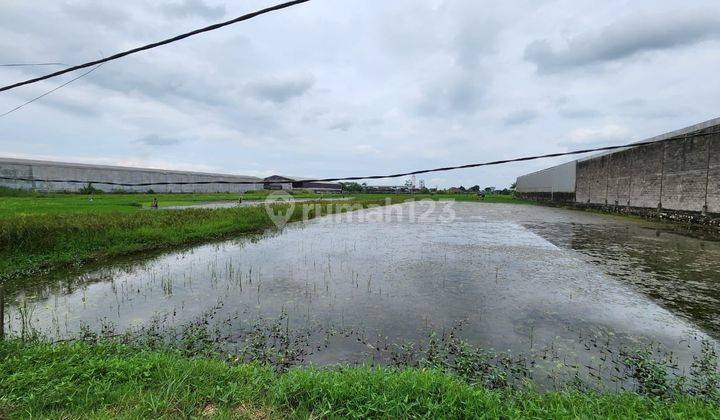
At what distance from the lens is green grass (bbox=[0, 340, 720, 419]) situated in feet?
8.48

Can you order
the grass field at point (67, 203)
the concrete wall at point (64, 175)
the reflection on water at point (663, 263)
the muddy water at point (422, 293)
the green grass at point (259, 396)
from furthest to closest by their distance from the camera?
the concrete wall at point (64, 175) < the grass field at point (67, 203) < the reflection on water at point (663, 263) < the muddy water at point (422, 293) < the green grass at point (259, 396)

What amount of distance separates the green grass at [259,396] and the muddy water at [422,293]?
1147 mm

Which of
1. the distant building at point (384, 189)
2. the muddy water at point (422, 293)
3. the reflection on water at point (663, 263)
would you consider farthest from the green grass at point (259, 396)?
the distant building at point (384, 189)

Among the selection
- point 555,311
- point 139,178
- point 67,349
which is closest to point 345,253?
point 555,311

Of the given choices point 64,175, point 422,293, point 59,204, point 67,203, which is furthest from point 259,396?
point 64,175

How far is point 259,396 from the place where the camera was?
9.18 ft

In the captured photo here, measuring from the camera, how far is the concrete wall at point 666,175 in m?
14.4

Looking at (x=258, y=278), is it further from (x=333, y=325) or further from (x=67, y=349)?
(x=67, y=349)

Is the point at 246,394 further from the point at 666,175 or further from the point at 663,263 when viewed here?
the point at 666,175

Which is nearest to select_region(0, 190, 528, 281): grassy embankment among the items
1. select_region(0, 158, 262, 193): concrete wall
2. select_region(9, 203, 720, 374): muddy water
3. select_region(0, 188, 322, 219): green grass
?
select_region(9, 203, 720, 374): muddy water

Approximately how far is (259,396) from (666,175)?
22845 mm

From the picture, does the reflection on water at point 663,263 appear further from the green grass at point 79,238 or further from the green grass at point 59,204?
the green grass at point 59,204

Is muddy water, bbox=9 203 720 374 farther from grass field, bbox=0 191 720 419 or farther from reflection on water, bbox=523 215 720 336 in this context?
grass field, bbox=0 191 720 419

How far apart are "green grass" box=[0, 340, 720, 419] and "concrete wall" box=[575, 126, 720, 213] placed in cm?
1093
